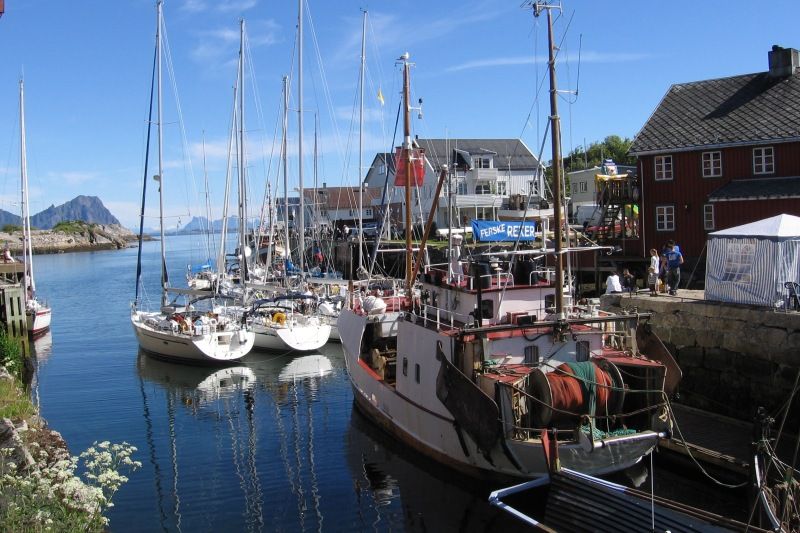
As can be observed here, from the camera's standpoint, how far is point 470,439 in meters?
17.0

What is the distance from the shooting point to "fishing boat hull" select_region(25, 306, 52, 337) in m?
42.8

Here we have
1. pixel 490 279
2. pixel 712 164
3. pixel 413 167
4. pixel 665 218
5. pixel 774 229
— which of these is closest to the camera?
pixel 490 279

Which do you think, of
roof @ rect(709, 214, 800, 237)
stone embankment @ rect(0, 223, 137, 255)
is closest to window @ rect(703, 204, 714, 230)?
roof @ rect(709, 214, 800, 237)

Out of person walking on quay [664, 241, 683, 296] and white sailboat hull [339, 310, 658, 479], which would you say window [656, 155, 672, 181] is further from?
white sailboat hull [339, 310, 658, 479]

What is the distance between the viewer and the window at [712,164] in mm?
34406

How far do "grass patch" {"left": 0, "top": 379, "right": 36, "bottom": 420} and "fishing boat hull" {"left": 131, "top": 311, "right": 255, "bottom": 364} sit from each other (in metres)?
11.1

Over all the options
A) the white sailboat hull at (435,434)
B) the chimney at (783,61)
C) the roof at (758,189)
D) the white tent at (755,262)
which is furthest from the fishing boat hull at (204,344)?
the chimney at (783,61)

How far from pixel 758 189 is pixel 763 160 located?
5.90ft

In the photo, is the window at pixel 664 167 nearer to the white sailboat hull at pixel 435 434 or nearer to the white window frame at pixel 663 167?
the white window frame at pixel 663 167

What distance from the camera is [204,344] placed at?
32938mm

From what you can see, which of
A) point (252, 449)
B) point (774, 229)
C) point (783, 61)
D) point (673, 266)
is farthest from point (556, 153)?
point (783, 61)

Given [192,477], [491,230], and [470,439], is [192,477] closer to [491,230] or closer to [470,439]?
[470,439]

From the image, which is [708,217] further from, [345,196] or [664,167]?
[345,196]

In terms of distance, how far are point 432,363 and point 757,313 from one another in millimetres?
Result: 8806
